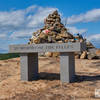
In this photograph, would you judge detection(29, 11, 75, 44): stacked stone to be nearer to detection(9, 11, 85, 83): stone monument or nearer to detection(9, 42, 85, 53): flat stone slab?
detection(9, 11, 85, 83): stone monument

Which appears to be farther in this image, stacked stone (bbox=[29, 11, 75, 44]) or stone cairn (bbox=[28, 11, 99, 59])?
stacked stone (bbox=[29, 11, 75, 44])

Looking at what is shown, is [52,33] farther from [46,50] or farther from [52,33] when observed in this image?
[46,50]

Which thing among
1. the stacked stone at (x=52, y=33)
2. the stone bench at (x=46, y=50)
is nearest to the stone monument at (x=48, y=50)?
the stone bench at (x=46, y=50)

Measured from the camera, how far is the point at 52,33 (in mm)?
28500

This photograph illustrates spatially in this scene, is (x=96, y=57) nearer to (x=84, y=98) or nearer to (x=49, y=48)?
(x=49, y=48)

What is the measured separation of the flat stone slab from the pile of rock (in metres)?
14.8

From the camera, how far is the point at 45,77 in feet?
36.3

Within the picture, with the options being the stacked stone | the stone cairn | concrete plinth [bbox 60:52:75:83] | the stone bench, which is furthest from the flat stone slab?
the stacked stone

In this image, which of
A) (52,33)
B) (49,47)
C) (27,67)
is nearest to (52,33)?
(52,33)

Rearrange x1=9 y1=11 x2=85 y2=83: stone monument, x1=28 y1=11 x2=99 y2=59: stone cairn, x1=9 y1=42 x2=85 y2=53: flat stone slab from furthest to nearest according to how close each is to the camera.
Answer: x1=28 y1=11 x2=99 y2=59: stone cairn
x1=9 y1=11 x2=85 y2=83: stone monument
x1=9 y1=42 x2=85 y2=53: flat stone slab

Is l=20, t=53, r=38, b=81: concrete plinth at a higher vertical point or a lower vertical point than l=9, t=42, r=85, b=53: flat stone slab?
lower

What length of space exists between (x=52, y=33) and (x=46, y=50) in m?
19.0

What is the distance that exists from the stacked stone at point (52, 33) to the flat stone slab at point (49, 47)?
14826mm

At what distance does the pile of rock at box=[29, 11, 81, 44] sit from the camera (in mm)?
25938
